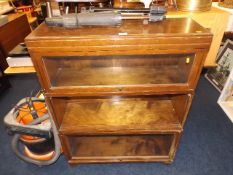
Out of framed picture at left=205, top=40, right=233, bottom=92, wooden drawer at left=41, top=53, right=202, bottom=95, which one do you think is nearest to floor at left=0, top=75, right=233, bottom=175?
framed picture at left=205, top=40, right=233, bottom=92

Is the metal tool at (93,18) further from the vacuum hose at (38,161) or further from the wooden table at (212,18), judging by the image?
the vacuum hose at (38,161)

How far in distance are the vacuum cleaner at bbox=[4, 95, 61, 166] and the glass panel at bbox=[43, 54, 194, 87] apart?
308mm

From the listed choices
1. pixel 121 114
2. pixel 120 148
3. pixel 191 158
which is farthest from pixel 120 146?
pixel 191 158

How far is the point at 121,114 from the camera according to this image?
1.21 metres

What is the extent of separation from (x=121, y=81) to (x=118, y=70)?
0.13 m

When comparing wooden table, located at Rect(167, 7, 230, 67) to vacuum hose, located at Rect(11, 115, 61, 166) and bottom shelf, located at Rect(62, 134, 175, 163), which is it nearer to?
bottom shelf, located at Rect(62, 134, 175, 163)

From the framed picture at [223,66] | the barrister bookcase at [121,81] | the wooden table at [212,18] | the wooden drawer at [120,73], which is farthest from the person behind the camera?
the framed picture at [223,66]

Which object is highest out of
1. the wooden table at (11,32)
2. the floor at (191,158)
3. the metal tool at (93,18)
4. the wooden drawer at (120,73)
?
the metal tool at (93,18)

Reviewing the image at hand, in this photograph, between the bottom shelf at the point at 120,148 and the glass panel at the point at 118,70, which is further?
the bottom shelf at the point at 120,148

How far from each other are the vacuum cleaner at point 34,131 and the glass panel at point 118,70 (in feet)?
1.01

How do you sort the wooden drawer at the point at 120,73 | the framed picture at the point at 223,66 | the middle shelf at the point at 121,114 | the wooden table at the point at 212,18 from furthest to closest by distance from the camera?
the framed picture at the point at 223,66 < the wooden table at the point at 212,18 < the middle shelf at the point at 121,114 < the wooden drawer at the point at 120,73

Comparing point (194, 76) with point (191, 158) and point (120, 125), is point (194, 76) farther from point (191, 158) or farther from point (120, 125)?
point (191, 158)

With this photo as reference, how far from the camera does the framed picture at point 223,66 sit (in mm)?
2008

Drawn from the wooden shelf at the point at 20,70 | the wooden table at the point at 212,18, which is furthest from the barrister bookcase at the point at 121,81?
the wooden table at the point at 212,18
